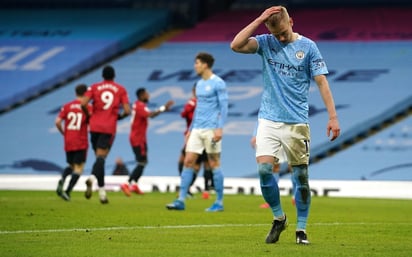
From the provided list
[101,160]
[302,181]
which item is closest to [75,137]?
[101,160]

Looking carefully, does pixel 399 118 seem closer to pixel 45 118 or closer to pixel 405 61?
pixel 405 61

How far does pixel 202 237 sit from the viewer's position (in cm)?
1138

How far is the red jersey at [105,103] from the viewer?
18.9 m

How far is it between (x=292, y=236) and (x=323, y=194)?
43.0ft

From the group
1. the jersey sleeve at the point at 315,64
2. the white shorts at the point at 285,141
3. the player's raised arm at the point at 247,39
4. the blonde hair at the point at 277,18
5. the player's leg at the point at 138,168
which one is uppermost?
the blonde hair at the point at 277,18

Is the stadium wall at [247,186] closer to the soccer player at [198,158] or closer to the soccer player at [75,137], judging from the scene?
the soccer player at [198,158]

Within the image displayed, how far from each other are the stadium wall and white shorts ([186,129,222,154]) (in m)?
7.55

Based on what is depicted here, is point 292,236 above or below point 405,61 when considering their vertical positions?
below

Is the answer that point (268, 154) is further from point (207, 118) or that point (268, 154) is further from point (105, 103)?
point (105, 103)

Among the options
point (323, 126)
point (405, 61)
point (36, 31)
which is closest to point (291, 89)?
point (323, 126)

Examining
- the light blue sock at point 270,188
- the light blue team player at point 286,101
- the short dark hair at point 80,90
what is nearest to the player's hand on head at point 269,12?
the light blue team player at point 286,101

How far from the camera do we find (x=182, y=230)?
12336mm

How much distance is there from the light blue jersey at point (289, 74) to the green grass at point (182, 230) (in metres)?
1.28

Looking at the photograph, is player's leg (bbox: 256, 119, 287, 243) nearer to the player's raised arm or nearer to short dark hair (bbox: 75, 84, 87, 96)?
the player's raised arm
